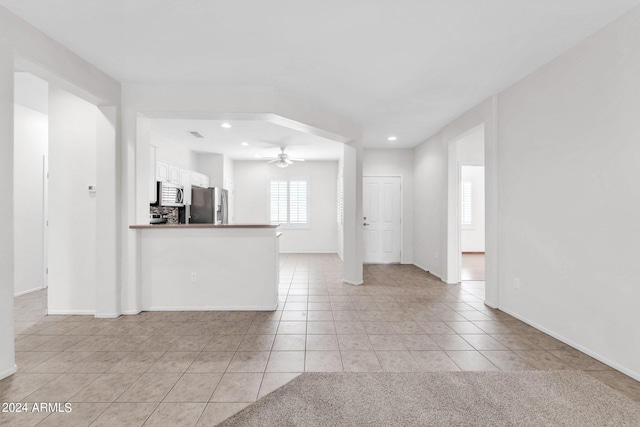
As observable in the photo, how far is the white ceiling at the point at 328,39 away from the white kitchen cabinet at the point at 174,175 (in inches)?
86.4

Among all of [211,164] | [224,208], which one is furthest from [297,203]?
[211,164]

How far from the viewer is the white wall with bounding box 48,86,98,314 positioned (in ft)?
10.8

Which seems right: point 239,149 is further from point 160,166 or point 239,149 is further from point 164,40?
point 164,40

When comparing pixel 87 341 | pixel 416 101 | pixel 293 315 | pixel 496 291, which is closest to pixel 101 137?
pixel 87 341

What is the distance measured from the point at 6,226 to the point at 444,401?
3.35 meters

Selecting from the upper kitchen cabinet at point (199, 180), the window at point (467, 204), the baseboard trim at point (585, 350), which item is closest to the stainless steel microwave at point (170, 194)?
the upper kitchen cabinet at point (199, 180)

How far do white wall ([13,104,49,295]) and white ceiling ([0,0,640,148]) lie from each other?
2368 mm

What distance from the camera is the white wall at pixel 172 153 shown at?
213 inches

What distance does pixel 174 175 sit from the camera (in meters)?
5.33

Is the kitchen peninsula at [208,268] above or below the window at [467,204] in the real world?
below

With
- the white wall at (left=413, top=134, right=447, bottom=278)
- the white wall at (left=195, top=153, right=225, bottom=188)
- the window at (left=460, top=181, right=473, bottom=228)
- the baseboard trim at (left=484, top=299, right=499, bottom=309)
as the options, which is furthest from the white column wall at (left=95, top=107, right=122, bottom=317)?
the window at (left=460, top=181, right=473, bottom=228)

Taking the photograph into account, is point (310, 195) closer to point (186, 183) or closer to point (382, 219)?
point (382, 219)

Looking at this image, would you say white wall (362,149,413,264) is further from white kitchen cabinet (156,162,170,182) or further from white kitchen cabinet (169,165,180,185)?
white kitchen cabinet (156,162,170,182)

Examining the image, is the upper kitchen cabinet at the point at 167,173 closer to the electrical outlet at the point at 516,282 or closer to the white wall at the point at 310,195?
the white wall at the point at 310,195
